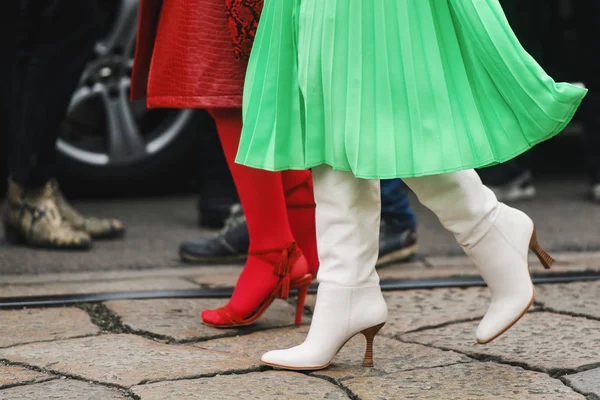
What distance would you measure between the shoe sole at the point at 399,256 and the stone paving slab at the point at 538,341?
666 mm

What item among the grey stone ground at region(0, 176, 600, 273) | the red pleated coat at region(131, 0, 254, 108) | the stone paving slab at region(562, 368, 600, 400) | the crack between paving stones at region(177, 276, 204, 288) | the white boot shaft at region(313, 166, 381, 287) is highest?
the red pleated coat at region(131, 0, 254, 108)

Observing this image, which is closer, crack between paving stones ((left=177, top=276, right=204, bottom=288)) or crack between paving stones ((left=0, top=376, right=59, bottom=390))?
crack between paving stones ((left=0, top=376, right=59, bottom=390))

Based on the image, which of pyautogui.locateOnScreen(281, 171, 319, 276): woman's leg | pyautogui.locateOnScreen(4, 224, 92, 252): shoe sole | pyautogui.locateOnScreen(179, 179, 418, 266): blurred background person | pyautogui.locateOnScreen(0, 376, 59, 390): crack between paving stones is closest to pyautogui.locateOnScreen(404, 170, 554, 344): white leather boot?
pyautogui.locateOnScreen(281, 171, 319, 276): woman's leg

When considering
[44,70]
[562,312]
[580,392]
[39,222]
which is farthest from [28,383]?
[44,70]

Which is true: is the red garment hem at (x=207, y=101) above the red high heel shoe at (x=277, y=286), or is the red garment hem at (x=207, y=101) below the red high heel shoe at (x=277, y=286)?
above

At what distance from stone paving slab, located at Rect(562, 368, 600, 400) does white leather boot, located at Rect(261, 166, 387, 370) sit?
1.06 feet

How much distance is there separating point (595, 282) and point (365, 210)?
98 centimetres

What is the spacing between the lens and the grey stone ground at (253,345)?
63.5 inches

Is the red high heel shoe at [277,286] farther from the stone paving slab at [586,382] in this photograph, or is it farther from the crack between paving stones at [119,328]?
the stone paving slab at [586,382]

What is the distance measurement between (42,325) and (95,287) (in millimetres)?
375

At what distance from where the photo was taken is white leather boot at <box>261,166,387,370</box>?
1662 mm

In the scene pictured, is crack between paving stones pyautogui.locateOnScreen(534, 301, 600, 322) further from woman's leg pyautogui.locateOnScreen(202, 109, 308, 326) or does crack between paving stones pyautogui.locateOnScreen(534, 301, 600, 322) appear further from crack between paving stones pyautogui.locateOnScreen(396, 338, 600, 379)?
woman's leg pyautogui.locateOnScreen(202, 109, 308, 326)

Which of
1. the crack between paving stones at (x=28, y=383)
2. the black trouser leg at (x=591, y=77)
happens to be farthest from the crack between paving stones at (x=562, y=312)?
the black trouser leg at (x=591, y=77)

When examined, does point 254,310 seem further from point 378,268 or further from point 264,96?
point 378,268
